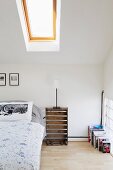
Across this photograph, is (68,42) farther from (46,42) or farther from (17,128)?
(17,128)

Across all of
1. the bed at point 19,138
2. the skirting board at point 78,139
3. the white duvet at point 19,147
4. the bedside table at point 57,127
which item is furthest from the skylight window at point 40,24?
the skirting board at point 78,139

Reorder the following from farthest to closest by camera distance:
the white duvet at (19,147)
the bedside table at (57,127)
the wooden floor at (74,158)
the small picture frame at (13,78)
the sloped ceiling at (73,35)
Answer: the small picture frame at (13,78), the bedside table at (57,127), the wooden floor at (74,158), the sloped ceiling at (73,35), the white duvet at (19,147)

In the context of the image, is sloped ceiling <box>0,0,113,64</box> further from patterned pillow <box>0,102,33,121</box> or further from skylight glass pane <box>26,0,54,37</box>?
patterned pillow <box>0,102,33,121</box>

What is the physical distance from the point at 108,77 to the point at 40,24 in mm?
1729

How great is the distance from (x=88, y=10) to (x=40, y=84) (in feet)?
6.51

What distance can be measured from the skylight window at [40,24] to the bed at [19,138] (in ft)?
4.15

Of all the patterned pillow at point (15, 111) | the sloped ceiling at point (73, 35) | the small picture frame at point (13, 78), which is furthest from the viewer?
the small picture frame at point (13, 78)

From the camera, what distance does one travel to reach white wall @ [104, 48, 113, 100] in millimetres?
3909

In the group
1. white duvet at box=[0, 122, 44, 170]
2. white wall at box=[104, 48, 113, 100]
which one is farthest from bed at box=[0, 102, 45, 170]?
white wall at box=[104, 48, 113, 100]

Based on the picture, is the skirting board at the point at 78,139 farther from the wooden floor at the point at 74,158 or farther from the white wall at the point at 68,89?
the wooden floor at the point at 74,158

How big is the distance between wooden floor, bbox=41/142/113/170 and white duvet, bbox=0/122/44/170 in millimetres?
617

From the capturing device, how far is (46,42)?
4.15 metres

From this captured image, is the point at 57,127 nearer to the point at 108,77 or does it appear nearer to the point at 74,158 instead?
the point at 74,158

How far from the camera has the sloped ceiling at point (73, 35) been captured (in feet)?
9.84
